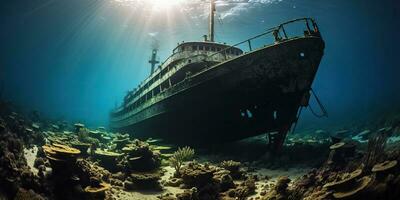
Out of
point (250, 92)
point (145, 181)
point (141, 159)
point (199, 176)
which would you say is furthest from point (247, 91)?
point (145, 181)

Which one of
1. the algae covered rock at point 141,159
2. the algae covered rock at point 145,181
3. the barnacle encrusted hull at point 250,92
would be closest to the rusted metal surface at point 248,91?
the barnacle encrusted hull at point 250,92

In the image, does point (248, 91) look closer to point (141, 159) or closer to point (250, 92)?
point (250, 92)

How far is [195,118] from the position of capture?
547 inches

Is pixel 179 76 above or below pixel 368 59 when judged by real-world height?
below

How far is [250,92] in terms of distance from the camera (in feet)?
39.4

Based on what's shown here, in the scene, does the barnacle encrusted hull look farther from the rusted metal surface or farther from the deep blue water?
the deep blue water

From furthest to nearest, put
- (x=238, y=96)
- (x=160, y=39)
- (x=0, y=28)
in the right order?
(x=160, y=39) < (x=0, y=28) < (x=238, y=96)

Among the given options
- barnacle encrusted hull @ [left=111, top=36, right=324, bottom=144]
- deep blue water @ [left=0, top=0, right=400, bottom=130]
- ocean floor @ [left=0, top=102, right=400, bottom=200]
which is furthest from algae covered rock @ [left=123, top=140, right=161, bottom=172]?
deep blue water @ [left=0, top=0, right=400, bottom=130]

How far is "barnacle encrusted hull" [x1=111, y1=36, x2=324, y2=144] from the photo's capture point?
11.3 meters

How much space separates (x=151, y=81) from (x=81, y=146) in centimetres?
1077

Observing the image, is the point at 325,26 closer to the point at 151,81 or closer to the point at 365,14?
the point at 365,14

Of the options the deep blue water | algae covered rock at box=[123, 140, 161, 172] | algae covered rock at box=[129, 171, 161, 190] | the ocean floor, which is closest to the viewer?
the ocean floor

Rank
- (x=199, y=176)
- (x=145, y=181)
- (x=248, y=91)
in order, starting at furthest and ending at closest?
(x=248, y=91), (x=145, y=181), (x=199, y=176)

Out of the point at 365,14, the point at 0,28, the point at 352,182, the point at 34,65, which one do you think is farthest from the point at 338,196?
the point at 34,65
